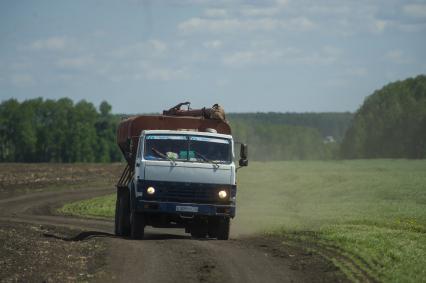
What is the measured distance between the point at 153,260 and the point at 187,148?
21.6ft

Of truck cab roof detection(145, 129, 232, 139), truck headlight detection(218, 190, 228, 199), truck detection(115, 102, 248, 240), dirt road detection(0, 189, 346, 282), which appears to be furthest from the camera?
truck cab roof detection(145, 129, 232, 139)

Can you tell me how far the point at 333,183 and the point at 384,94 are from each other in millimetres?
105552

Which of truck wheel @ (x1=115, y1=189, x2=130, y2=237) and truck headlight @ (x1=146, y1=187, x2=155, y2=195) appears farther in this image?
truck wheel @ (x1=115, y1=189, x2=130, y2=237)

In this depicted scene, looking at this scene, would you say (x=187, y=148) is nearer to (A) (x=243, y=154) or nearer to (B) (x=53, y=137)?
(A) (x=243, y=154)

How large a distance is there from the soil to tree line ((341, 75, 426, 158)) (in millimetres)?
116871

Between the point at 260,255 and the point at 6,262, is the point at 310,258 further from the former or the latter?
the point at 6,262

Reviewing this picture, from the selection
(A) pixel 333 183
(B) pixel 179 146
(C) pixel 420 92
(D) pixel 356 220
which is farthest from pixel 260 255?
(C) pixel 420 92

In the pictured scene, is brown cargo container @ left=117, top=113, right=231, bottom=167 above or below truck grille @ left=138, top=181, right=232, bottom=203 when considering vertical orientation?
above

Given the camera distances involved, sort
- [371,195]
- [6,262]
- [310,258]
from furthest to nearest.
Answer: [371,195], [310,258], [6,262]

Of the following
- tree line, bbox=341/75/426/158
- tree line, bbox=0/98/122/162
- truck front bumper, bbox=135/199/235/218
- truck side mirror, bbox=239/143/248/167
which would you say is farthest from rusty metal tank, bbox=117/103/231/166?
tree line, bbox=0/98/122/162

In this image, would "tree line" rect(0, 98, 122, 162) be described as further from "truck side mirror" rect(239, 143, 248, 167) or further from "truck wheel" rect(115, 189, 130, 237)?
"truck side mirror" rect(239, 143, 248, 167)

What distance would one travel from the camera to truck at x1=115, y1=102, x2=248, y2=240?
2662 cm

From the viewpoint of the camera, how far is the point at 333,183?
64.6m

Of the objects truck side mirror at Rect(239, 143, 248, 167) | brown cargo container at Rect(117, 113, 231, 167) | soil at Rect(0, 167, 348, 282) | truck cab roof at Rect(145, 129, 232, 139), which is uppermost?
brown cargo container at Rect(117, 113, 231, 167)
